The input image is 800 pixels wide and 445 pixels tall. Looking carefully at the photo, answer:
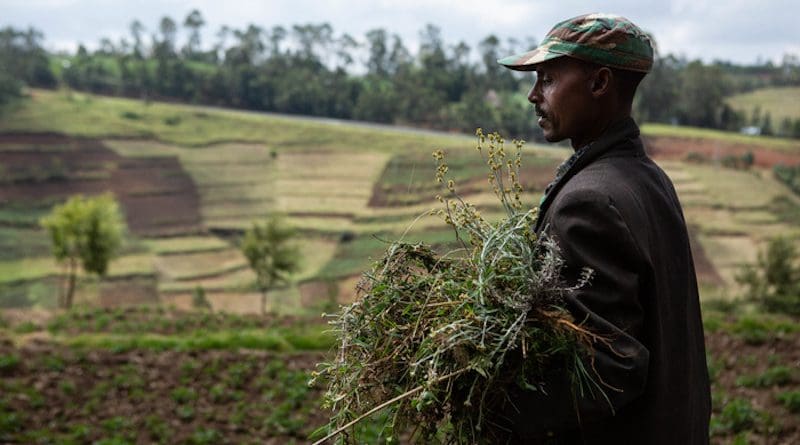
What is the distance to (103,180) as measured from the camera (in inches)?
1887

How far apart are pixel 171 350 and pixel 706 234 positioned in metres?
26.6

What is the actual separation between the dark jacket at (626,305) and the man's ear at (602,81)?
113 millimetres

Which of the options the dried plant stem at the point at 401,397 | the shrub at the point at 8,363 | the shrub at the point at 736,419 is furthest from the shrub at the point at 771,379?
the shrub at the point at 8,363

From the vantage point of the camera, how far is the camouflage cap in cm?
201

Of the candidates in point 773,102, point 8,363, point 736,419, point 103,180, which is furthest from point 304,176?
point 736,419

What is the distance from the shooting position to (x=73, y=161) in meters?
48.3

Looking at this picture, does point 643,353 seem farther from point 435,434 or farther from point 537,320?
point 435,434

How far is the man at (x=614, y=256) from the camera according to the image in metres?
1.85

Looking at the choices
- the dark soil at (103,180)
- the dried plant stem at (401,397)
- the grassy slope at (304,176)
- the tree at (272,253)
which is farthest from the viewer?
the dark soil at (103,180)

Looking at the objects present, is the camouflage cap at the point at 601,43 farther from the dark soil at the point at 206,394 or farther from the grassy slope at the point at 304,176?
the grassy slope at the point at 304,176

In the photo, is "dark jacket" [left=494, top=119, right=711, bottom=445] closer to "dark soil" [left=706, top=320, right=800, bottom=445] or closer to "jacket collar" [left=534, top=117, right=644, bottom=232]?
"jacket collar" [left=534, top=117, right=644, bottom=232]

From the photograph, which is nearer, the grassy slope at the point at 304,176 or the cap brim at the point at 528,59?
the cap brim at the point at 528,59

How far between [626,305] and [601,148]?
45cm

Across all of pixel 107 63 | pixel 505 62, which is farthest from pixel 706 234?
pixel 107 63
